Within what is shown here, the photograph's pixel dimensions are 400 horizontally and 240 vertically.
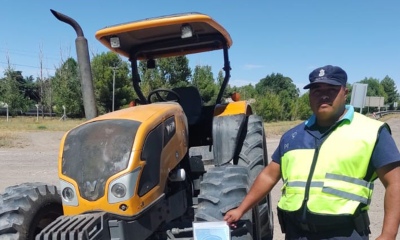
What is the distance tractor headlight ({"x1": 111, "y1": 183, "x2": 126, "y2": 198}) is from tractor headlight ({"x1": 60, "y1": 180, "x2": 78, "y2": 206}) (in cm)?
29

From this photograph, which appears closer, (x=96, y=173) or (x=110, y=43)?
(x=96, y=173)

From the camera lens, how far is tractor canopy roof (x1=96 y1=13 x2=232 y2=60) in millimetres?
4188

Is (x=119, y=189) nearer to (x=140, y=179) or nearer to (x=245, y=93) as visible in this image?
(x=140, y=179)

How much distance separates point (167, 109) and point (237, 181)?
85 centimetres

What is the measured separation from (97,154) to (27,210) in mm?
910

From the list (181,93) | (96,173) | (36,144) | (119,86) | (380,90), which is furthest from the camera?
(380,90)

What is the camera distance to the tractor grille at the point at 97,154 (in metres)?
3.19

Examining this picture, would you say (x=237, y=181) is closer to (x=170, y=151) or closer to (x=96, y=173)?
(x=170, y=151)

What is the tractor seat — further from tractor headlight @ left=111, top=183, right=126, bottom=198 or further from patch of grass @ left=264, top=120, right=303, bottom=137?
patch of grass @ left=264, top=120, right=303, bottom=137

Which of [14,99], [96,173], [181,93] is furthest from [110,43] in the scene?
[14,99]

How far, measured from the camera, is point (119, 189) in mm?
3154

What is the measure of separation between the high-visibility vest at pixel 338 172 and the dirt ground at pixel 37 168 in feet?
9.88

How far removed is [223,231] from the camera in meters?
2.72

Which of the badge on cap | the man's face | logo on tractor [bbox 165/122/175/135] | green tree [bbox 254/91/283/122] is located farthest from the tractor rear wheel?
green tree [bbox 254/91/283/122]
